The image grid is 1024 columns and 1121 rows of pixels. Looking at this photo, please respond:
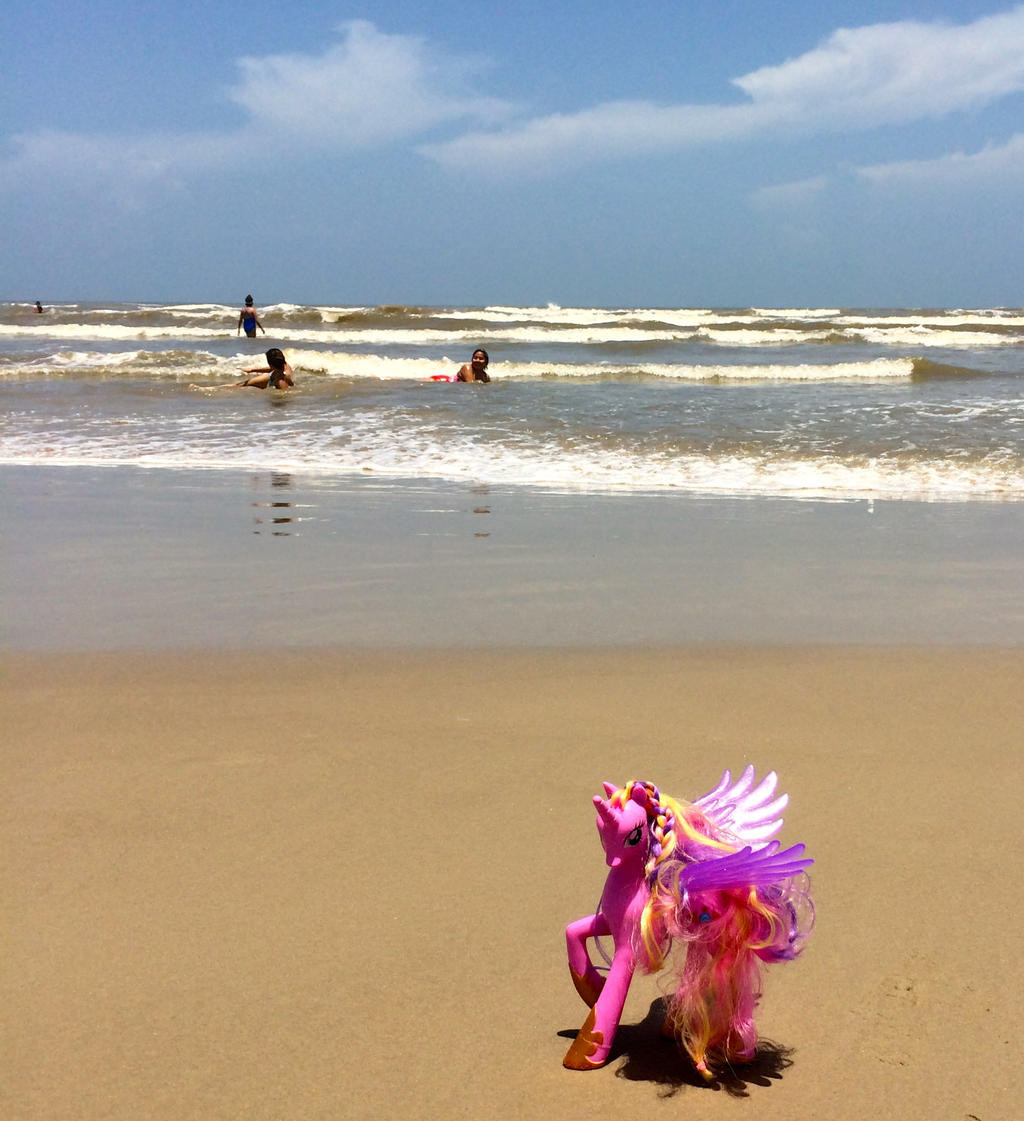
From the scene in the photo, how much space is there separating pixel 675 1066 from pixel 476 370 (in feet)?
52.1

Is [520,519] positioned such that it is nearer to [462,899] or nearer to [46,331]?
[462,899]

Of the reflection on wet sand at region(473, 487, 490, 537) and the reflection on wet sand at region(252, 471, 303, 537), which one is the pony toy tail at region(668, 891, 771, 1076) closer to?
the reflection on wet sand at region(473, 487, 490, 537)

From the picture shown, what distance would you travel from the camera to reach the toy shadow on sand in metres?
1.74

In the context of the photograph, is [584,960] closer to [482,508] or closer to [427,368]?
[482,508]

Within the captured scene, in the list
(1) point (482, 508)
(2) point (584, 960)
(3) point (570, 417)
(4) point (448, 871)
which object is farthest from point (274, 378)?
(2) point (584, 960)

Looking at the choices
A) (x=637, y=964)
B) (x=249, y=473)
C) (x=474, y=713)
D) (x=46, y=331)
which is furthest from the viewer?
(x=46, y=331)

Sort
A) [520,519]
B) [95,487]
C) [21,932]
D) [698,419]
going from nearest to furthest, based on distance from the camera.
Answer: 1. [21,932]
2. [520,519]
3. [95,487]
4. [698,419]

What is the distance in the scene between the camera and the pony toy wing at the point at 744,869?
1610 mm

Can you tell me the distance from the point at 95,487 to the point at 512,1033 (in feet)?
22.5

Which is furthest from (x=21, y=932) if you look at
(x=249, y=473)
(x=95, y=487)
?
(x=249, y=473)

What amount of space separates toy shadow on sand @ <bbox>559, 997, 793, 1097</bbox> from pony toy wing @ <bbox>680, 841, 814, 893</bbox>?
0.32m

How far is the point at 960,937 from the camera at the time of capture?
6.91ft

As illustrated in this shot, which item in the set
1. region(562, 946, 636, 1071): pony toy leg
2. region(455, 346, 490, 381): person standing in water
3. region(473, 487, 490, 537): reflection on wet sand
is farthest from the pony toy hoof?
region(455, 346, 490, 381): person standing in water

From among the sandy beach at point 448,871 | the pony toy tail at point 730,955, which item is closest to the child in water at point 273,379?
the sandy beach at point 448,871
